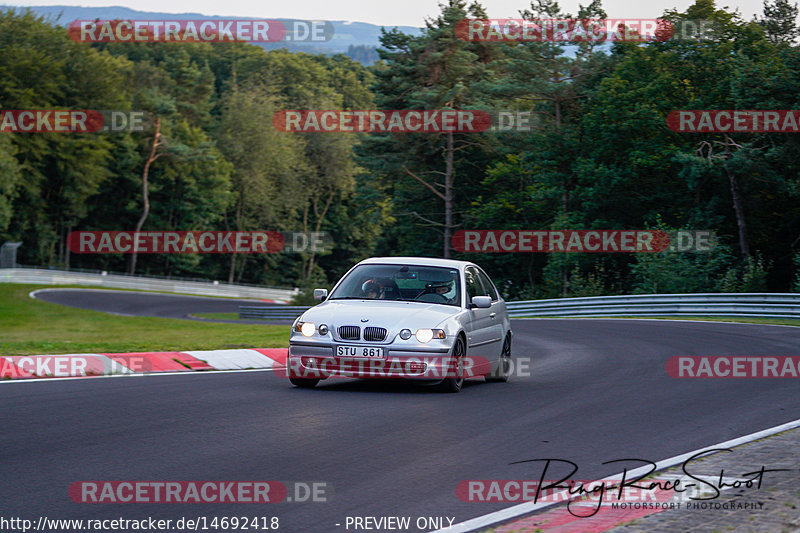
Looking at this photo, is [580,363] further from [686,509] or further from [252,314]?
[252,314]

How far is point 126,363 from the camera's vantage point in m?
13.7

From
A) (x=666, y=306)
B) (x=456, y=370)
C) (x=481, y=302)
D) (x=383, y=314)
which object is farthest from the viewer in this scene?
(x=666, y=306)

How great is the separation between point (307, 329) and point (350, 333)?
1.81 feet

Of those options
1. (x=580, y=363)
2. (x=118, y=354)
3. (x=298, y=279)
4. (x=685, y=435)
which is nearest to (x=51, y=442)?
(x=685, y=435)

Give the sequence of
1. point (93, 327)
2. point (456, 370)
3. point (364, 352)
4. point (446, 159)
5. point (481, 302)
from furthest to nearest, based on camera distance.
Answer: point (446, 159), point (93, 327), point (481, 302), point (456, 370), point (364, 352)

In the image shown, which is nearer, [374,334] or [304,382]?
[374,334]

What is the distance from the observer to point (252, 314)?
48031 mm

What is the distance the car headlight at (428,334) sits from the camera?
11.2 meters

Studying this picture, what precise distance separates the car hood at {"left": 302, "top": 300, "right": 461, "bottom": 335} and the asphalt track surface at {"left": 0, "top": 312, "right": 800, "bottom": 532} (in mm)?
831

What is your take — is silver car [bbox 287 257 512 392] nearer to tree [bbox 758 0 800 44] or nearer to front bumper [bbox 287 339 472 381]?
front bumper [bbox 287 339 472 381]

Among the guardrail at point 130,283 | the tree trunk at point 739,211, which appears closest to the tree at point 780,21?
the tree trunk at point 739,211

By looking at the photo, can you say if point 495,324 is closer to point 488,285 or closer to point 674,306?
point 488,285

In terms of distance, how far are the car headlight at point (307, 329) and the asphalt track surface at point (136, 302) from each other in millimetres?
40360

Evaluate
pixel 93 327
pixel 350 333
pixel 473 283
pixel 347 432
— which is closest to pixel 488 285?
pixel 473 283
